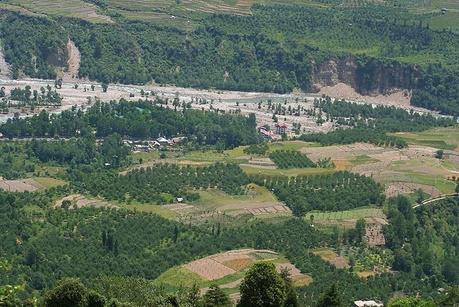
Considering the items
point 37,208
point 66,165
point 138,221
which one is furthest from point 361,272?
point 66,165

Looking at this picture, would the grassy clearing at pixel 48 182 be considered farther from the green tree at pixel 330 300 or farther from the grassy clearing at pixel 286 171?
the green tree at pixel 330 300

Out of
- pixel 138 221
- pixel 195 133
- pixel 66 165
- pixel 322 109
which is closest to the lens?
pixel 138 221

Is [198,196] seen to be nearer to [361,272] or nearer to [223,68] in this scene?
[361,272]

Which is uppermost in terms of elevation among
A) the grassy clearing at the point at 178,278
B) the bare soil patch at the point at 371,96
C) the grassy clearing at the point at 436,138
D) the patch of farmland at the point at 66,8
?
the patch of farmland at the point at 66,8

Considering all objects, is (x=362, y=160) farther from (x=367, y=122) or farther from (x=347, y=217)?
(x=367, y=122)

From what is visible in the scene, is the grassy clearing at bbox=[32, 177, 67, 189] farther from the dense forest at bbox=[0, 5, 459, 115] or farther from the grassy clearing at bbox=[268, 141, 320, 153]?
the dense forest at bbox=[0, 5, 459, 115]

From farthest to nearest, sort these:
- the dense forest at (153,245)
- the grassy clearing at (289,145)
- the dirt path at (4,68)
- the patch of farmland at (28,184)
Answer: the dirt path at (4,68) < the grassy clearing at (289,145) < the patch of farmland at (28,184) < the dense forest at (153,245)

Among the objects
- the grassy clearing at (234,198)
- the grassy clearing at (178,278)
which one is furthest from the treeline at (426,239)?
the grassy clearing at (178,278)
